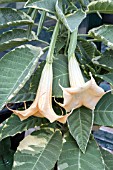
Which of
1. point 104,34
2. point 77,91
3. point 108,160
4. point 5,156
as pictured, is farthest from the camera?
point 5,156

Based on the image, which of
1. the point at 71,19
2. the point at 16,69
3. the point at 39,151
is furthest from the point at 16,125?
the point at 71,19

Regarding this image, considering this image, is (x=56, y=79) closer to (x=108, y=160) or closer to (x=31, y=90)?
(x=31, y=90)

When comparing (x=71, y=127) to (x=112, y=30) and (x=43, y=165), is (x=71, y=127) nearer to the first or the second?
(x=43, y=165)

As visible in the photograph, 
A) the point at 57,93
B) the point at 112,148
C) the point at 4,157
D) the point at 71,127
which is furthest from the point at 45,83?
the point at 112,148

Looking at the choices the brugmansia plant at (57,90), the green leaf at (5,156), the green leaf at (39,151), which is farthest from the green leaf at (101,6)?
the green leaf at (5,156)

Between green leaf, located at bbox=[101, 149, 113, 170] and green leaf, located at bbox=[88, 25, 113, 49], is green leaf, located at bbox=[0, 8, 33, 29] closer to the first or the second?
green leaf, located at bbox=[88, 25, 113, 49]

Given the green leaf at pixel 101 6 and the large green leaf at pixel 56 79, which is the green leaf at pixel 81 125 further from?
the green leaf at pixel 101 6

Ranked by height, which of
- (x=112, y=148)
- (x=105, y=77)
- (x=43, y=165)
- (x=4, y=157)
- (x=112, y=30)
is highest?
(x=112, y=30)
